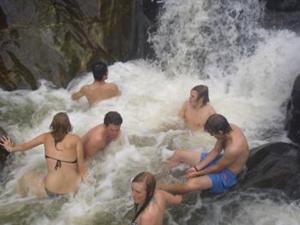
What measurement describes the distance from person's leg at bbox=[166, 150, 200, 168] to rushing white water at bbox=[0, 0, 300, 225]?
0.59ft

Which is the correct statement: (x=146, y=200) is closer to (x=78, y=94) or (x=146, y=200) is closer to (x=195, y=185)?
(x=195, y=185)

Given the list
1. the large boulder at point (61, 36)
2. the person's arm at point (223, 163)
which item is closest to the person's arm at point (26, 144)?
the person's arm at point (223, 163)

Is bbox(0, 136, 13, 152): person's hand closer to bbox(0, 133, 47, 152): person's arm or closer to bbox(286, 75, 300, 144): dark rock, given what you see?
bbox(0, 133, 47, 152): person's arm

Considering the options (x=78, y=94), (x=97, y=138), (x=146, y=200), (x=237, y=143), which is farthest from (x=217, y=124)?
(x=78, y=94)

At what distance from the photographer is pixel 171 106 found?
28.6ft

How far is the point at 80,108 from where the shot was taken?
8680mm

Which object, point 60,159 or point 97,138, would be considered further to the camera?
point 97,138

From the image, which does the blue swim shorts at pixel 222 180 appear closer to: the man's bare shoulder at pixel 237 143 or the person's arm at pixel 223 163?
the person's arm at pixel 223 163

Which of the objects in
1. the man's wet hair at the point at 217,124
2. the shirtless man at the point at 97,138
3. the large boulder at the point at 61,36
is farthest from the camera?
the large boulder at the point at 61,36

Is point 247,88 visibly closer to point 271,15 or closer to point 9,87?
point 271,15

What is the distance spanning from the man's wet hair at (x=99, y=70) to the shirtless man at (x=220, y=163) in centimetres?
242

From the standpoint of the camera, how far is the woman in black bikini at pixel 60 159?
6223 mm

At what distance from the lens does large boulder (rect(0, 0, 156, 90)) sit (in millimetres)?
9000

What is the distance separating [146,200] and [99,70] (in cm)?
347
